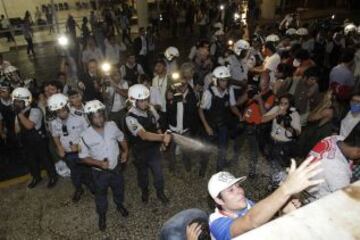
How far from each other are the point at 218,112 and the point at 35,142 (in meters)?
3.52

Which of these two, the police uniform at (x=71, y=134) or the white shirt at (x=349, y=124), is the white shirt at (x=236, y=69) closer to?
the white shirt at (x=349, y=124)

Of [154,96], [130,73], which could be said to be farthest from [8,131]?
[154,96]

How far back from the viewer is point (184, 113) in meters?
5.81

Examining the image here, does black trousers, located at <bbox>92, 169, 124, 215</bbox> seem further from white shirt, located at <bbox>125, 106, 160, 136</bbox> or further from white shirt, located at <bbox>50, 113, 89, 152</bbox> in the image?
white shirt, located at <bbox>50, 113, 89, 152</bbox>

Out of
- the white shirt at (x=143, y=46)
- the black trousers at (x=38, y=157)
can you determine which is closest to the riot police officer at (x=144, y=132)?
the black trousers at (x=38, y=157)

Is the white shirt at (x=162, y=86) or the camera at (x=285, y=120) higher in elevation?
the white shirt at (x=162, y=86)

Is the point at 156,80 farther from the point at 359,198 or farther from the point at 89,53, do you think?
the point at 359,198

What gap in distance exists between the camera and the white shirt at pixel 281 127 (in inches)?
228

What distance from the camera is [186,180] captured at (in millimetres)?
6465

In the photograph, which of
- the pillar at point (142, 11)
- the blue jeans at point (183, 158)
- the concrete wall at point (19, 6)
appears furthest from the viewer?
the concrete wall at point (19, 6)

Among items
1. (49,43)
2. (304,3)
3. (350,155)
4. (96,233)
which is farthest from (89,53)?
(304,3)

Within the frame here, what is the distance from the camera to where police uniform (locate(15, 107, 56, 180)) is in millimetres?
5770

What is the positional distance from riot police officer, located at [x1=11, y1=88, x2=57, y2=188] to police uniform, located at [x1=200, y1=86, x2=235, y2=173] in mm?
3109

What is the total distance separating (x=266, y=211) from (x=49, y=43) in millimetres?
21033
